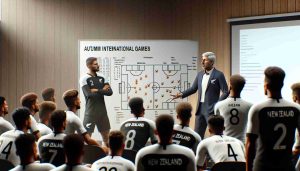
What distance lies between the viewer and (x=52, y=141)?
14.5 ft

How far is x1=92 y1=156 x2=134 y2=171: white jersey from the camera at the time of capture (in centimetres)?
386

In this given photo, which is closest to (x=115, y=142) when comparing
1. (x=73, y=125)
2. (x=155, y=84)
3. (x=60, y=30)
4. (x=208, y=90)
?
(x=73, y=125)

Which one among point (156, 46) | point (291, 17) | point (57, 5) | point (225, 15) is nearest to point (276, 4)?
point (291, 17)

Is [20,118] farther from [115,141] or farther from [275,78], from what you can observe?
[275,78]

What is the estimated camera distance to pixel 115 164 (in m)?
3.88

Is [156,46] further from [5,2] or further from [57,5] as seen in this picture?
[5,2]

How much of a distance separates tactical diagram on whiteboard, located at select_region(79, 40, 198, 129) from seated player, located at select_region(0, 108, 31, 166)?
12.8ft

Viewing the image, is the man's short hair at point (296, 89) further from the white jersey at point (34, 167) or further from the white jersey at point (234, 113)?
the white jersey at point (34, 167)

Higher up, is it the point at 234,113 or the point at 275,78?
the point at 275,78

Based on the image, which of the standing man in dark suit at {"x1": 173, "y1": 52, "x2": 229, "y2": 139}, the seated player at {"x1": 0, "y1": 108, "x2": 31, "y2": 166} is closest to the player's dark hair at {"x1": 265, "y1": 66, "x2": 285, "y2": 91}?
the seated player at {"x1": 0, "y1": 108, "x2": 31, "y2": 166}

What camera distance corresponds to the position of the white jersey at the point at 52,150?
14.2 feet

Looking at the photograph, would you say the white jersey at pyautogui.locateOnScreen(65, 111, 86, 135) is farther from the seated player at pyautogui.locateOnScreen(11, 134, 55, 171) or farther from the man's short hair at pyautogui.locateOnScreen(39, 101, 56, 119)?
the seated player at pyautogui.locateOnScreen(11, 134, 55, 171)

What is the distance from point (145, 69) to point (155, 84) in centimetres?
31

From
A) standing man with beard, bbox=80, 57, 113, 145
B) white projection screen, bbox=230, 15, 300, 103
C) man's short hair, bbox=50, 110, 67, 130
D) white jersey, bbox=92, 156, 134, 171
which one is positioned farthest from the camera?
standing man with beard, bbox=80, 57, 113, 145
